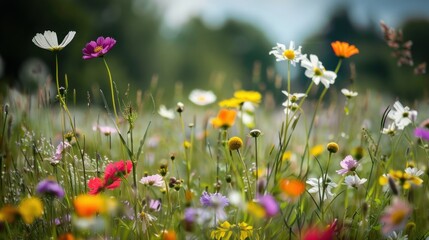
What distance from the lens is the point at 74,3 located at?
15938mm

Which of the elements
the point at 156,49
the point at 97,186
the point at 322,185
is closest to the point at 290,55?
the point at 322,185

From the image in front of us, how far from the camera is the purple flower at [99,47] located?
1.63m

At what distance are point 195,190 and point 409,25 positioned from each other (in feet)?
90.1

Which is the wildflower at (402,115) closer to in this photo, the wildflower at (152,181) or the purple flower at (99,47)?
the wildflower at (152,181)

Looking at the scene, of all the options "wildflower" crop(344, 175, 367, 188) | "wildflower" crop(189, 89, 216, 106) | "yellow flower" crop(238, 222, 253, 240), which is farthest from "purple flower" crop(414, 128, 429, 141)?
"wildflower" crop(189, 89, 216, 106)

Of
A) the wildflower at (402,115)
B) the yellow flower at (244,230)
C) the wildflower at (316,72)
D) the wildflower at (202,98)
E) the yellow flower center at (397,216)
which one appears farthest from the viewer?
the wildflower at (202,98)

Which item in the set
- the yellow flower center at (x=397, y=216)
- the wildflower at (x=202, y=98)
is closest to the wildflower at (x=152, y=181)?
the yellow flower center at (x=397, y=216)

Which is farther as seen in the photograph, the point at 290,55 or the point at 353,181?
the point at 290,55

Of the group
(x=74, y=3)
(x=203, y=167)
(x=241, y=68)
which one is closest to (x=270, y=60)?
(x=241, y=68)

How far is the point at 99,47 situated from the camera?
1.68 m

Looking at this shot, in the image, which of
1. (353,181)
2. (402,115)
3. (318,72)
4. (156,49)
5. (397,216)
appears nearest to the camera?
(397,216)

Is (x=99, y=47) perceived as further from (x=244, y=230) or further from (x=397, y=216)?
(x=397, y=216)

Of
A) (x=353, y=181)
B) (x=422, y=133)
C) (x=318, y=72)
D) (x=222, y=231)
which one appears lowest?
(x=222, y=231)

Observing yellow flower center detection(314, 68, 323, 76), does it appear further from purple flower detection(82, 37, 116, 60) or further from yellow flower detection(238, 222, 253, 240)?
purple flower detection(82, 37, 116, 60)
